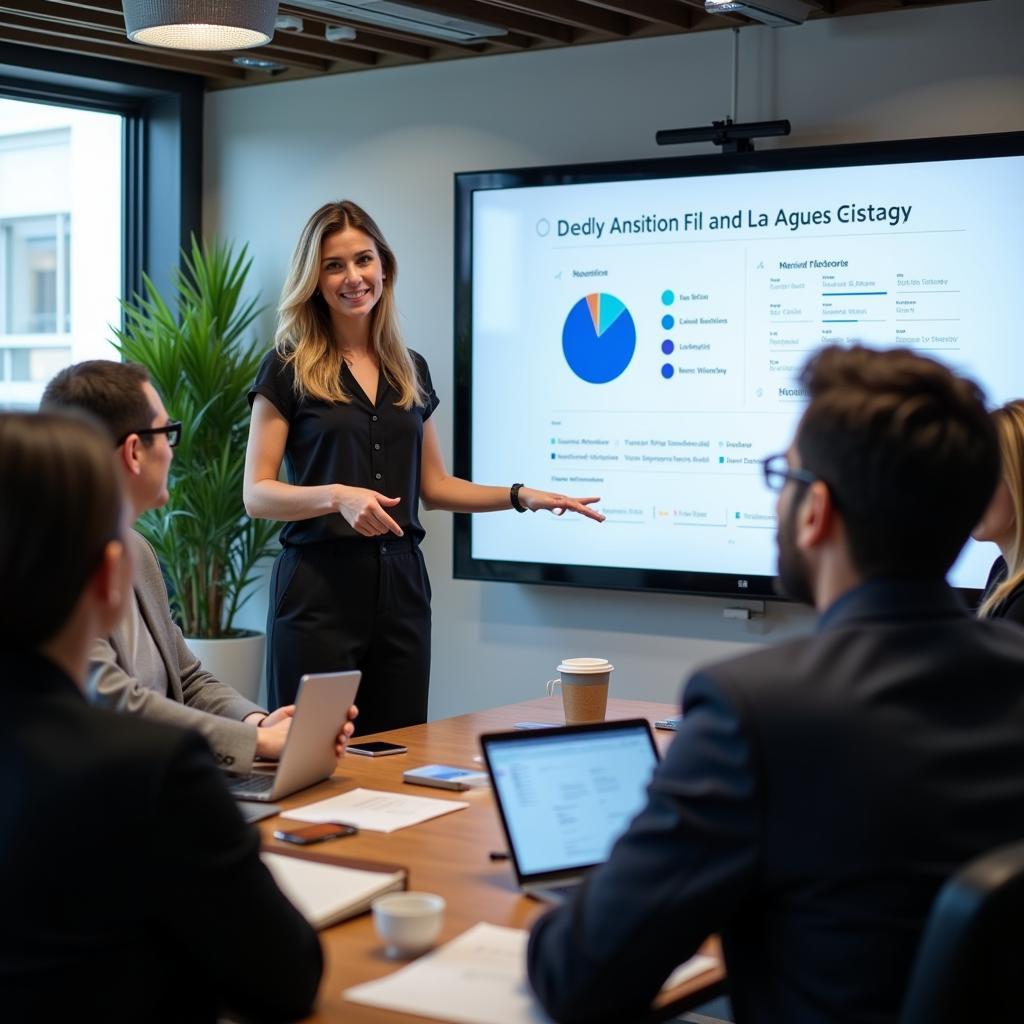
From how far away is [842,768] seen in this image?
4.52ft

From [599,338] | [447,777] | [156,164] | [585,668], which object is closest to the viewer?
[447,777]

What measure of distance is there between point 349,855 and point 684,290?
3.13 m

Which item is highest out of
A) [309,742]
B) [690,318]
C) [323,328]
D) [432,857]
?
[690,318]

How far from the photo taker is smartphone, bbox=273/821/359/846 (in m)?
2.19

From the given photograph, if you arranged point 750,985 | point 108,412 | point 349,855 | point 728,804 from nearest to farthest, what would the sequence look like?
point 728,804, point 750,985, point 349,855, point 108,412

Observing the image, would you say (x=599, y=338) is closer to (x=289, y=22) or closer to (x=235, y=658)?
(x=289, y=22)

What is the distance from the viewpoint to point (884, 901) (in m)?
1.39

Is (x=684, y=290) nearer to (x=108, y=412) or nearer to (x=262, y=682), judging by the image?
(x=262, y=682)

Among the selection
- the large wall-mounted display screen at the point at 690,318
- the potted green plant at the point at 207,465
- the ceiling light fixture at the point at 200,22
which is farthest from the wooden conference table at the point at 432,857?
the potted green plant at the point at 207,465

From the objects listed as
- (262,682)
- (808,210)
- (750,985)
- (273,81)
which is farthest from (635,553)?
(750,985)

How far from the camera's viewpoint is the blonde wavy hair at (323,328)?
3828 mm

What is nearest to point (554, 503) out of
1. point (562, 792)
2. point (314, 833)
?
point (314, 833)

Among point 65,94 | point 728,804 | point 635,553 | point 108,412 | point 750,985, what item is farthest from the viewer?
point 65,94

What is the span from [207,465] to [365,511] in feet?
7.65
